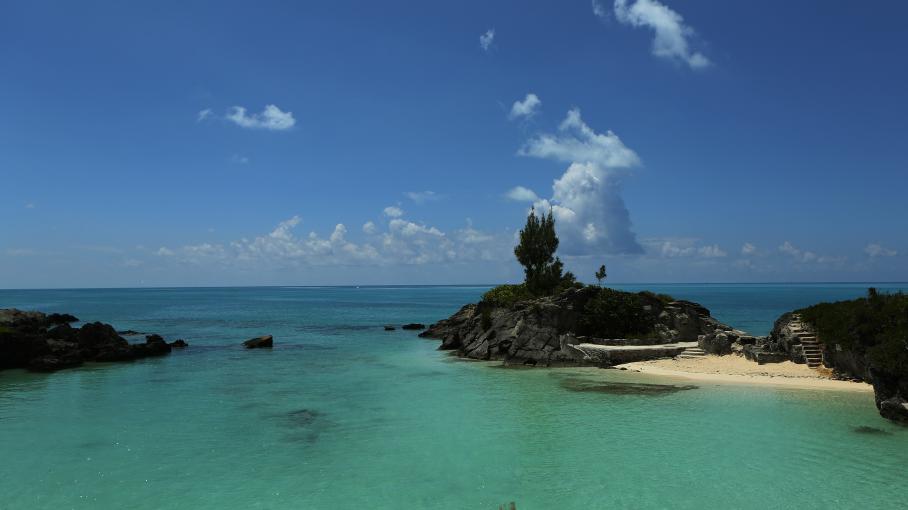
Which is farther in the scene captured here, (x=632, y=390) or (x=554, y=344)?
(x=554, y=344)

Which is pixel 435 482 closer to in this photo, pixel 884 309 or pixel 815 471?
pixel 815 471

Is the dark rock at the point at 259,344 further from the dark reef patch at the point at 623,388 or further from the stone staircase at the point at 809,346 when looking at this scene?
the stone staircase at the point at 809,346

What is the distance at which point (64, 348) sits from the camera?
43.9 m

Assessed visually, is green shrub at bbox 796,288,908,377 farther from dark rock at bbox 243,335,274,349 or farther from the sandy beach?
dark rock at bbox 243,335,274,349

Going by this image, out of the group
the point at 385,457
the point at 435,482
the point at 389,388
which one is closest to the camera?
the point at 435,482

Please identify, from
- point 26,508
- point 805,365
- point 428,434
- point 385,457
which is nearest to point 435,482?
point 385,457

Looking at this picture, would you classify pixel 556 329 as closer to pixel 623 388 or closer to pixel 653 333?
pixel 653 333

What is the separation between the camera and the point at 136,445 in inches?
825

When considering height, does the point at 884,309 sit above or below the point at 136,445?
above

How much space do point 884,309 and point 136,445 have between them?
33286 mm

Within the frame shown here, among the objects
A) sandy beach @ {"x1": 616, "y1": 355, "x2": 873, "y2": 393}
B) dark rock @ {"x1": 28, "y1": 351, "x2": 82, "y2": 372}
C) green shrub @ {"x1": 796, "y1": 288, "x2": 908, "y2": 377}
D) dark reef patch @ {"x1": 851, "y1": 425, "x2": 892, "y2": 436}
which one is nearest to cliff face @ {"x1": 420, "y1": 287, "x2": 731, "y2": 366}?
sandy beach @ {"x1": 616, "y1": 355, "x2": 873, "y2": 393}

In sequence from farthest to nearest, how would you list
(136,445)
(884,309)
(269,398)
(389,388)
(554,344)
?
(554,344) < (389,388) < (269,398) < (884,309) < (136,445)

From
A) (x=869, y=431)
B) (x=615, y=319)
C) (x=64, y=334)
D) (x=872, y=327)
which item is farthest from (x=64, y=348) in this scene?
(x=872, y=327)

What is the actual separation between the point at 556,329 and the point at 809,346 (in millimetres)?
17611
